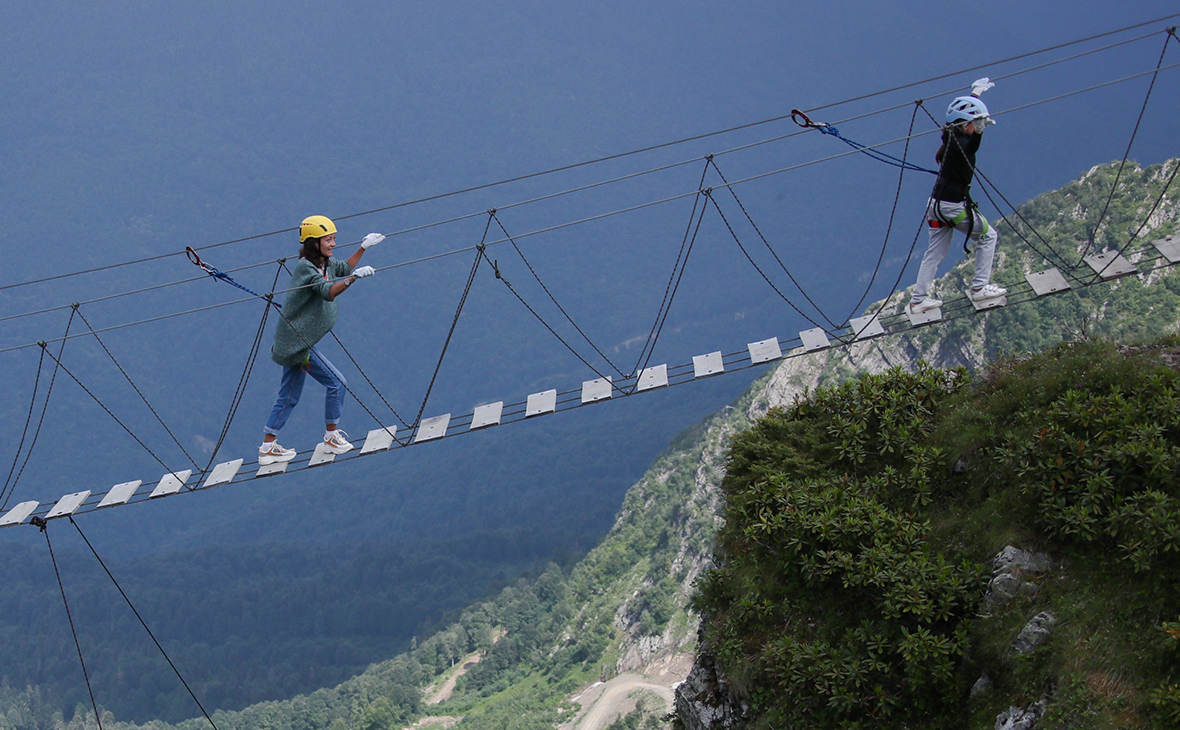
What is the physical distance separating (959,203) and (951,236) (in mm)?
401

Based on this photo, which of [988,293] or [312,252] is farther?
[312,252]

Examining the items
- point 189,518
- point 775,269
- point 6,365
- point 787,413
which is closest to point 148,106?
point 6,365

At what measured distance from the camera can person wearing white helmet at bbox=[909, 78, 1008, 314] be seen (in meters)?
10.5

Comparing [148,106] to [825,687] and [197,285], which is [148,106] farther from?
[825,687]

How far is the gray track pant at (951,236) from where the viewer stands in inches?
431

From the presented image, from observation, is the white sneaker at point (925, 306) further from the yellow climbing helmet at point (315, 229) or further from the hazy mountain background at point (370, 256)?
the hazy mountain background at point (370, 256)

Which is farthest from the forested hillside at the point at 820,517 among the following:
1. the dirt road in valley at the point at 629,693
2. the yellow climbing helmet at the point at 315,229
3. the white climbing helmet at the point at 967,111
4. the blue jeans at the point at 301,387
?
the yellow climbing helmet at the point at 315,229

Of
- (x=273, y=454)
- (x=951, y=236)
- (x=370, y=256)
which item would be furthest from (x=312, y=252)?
(x=370, y=256)

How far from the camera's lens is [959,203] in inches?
429

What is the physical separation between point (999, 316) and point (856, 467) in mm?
29443

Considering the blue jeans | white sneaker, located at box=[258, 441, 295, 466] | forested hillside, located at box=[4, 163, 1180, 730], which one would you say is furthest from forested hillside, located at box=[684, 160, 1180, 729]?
white sneaker, located at box=[258, 441, 295, 466]

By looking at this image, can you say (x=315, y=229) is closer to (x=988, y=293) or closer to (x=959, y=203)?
(x=959, y=203)

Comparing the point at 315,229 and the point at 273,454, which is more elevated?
the point at 315,229

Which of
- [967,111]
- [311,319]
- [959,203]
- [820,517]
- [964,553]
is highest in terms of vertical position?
[967,111]
